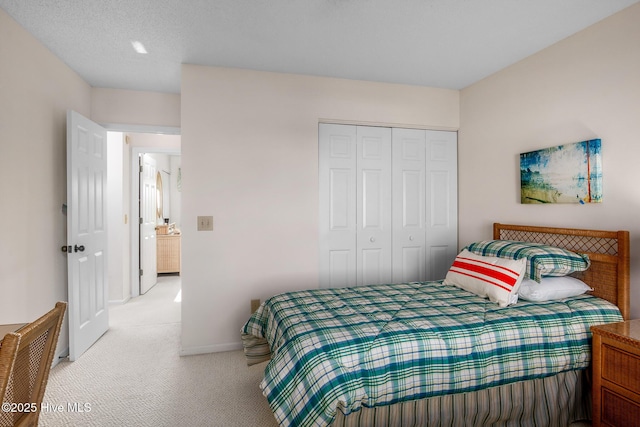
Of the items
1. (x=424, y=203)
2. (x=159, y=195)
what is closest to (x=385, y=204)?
(x=424, y=203)

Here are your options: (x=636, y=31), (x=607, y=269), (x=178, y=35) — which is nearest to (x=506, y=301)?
(x=607, y=269)

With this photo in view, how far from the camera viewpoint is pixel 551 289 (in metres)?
2.36

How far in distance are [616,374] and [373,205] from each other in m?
2.24

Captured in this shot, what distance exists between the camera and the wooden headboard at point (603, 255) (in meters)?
2.27

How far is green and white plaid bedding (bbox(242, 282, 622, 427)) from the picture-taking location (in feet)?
5.49

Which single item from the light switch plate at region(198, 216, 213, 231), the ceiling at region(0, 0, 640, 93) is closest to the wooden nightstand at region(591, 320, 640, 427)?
the ceiling at region(0, 0, 640, 93)

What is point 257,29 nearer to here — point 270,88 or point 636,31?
point 270,88

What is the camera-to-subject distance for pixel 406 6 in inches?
88.9

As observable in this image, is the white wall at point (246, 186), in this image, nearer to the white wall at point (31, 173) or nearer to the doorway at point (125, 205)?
the white wall at point (31, 173)

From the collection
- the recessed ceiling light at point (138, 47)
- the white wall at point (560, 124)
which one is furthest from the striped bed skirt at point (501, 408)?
the recessed ceiling light at point (138, 47)

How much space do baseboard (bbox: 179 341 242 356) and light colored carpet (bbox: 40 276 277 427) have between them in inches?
2.2

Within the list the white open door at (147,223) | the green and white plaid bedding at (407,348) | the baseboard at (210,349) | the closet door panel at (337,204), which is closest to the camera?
the green and white plaid bedding at (407,348)

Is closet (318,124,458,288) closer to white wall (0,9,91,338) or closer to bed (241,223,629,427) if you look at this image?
bed (241,223,629,427)

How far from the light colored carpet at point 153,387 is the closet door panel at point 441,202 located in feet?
6.99
